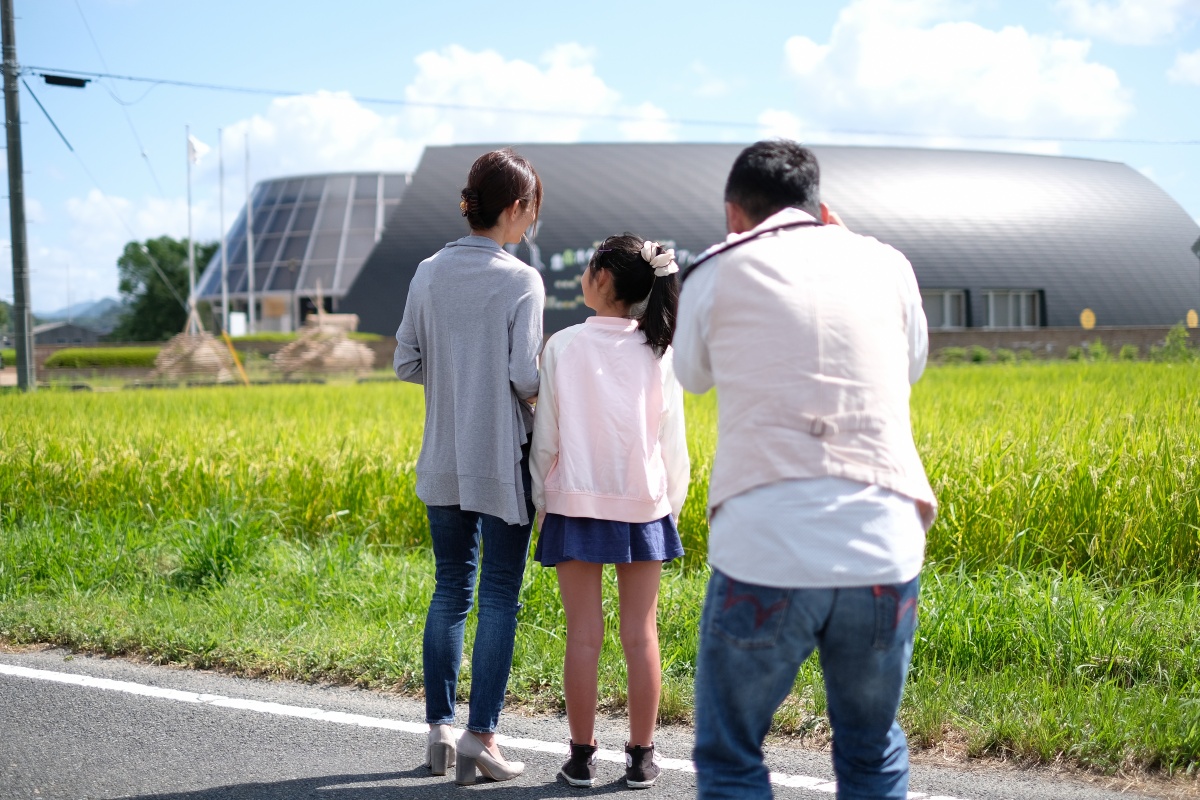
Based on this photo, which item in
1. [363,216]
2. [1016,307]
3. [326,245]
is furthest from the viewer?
[363,216]

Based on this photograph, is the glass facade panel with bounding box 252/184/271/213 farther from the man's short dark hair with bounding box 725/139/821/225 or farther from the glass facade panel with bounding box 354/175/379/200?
the man's short dark hair with bounding box 725/139/821/225

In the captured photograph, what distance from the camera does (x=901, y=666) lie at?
1.76 m

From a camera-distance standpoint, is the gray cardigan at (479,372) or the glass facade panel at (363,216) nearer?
the gray cardigan at (479,372)

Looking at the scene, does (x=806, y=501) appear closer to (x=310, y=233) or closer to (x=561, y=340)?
(x=561, y=340)

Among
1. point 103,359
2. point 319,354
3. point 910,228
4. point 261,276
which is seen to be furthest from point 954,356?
point 261,276

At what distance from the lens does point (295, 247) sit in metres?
53.6

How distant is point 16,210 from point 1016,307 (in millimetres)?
42256

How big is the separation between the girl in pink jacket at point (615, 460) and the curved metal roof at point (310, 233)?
50.0 m

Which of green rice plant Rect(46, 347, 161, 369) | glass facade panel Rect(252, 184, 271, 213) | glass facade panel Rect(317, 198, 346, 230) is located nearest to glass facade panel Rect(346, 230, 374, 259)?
glass facade panel Rect(317, 198, 346, 230)

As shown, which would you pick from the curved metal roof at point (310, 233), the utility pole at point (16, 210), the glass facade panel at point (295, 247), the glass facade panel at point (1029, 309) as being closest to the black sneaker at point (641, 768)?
the utility pole at point (16, 210)

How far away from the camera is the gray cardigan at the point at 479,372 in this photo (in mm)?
2848

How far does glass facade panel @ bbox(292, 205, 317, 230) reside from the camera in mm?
54594

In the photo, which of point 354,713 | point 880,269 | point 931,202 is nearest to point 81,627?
point 354,713

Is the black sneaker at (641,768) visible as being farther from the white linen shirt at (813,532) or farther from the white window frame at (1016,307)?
the white window frame at (1016,307)
